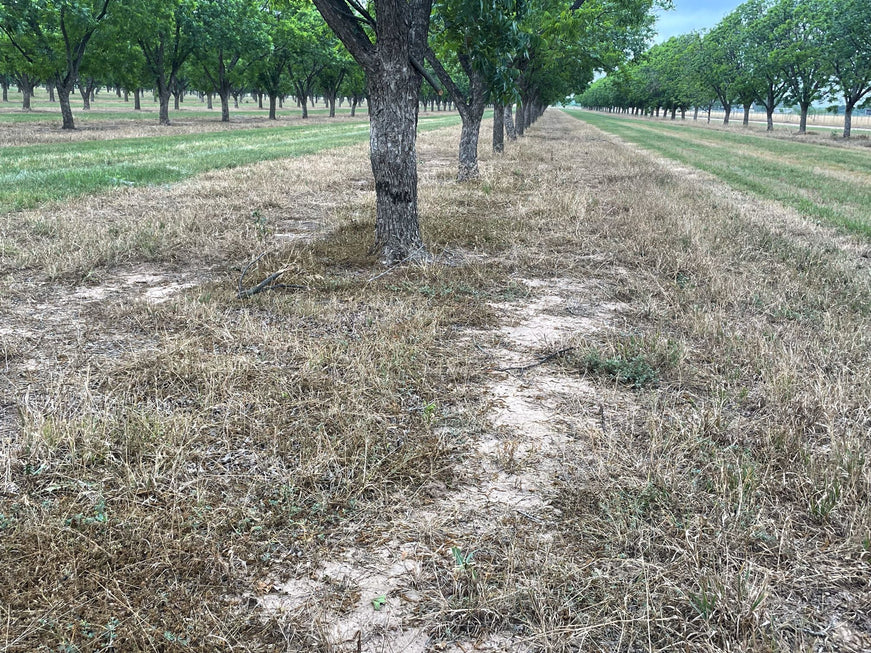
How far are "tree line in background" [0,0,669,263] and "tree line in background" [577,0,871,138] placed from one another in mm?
4097

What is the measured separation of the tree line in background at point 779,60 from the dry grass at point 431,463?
2035cm

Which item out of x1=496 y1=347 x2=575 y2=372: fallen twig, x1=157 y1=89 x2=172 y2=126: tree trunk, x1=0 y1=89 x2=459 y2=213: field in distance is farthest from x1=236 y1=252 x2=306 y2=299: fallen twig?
x1=157 y1=89 x2=172 y2=126: tree trunk

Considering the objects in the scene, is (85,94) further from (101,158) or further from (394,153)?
(394,153)

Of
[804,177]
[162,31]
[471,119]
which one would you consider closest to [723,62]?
[804,177]

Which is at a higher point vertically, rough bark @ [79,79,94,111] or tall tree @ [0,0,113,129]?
rough bark @ [79,79,94,111]

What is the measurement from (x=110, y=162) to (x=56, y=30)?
64.7 feet

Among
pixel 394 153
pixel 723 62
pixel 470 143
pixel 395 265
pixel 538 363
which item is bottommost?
pixel 538 363

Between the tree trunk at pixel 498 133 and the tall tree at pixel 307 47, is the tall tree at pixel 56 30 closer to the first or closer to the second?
the tree trunk at pixel 498 133

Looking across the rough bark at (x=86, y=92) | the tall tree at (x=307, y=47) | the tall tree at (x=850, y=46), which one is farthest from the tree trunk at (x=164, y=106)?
the tall tree at (x=850, y=46)

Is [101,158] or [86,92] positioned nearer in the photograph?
[101,158]

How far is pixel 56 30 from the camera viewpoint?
Answer: 28156 millimetres

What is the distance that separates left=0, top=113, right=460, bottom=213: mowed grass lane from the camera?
416 inches

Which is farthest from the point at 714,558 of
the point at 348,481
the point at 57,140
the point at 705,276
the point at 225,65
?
the point at 225,65

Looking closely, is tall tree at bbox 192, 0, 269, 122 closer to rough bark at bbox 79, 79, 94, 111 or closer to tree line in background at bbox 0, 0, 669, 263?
tree line in background at bbox 0, 0, 669, 263
